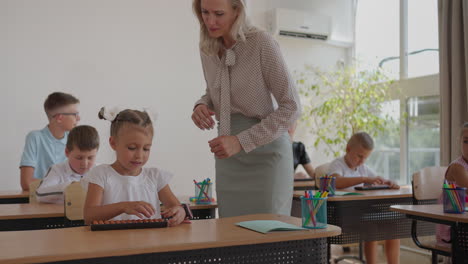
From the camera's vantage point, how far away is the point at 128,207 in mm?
1859

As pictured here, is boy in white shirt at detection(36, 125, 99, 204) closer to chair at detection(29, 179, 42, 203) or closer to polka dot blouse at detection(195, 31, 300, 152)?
chair at detection(29, 179, 42, 203)

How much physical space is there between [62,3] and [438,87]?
3.88m

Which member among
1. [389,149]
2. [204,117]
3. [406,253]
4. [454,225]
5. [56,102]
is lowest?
[406,253]

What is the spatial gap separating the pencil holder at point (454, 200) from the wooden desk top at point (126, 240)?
100 cm

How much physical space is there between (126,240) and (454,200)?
1.67 m

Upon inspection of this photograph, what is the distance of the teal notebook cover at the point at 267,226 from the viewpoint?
160 cm

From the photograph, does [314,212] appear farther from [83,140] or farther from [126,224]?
[83,140]

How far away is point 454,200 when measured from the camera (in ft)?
7.86

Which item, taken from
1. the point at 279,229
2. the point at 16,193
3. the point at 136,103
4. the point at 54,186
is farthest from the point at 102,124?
the point at 279,229

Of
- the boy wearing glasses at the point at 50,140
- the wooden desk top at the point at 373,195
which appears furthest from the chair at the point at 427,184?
the boy wearing glasses at the point at 50,140

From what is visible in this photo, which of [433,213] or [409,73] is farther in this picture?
[409,73]

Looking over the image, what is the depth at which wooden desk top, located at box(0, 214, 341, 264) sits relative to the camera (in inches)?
50.9

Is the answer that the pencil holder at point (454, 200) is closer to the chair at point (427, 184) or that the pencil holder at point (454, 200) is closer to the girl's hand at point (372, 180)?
the chair at point (427, 184)

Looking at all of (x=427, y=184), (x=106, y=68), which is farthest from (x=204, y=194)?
(x=106, y=68)
